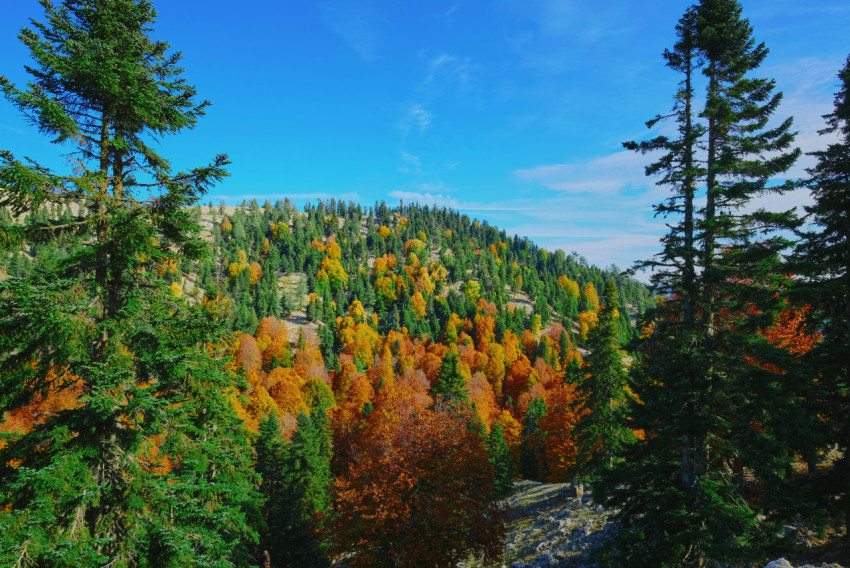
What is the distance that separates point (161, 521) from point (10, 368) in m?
4.13

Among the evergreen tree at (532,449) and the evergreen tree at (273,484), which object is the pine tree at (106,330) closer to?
the evergreen tree at (273,484)

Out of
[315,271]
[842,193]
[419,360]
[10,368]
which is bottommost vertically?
[419,360]

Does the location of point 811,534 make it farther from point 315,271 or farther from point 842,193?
point 315,271

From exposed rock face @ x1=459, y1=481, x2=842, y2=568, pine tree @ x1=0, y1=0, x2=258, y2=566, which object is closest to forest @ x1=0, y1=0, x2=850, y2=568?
pine tree @ x1=0, y1=0, x2=258, y2=566

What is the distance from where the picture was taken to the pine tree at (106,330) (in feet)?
23.9

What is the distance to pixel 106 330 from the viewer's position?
839 cm

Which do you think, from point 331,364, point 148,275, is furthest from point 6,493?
point 331,364

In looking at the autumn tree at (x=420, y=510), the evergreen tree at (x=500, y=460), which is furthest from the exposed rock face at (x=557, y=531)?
the evergreen tree at (x=500, y=460)

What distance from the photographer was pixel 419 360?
91.1m

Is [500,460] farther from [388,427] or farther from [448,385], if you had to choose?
[388,427]

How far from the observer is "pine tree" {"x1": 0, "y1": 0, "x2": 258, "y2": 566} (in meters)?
7.27

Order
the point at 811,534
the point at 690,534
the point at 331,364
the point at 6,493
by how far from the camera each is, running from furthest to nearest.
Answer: the point at 331,364, the point at 811,534, the point at 690,534, the point at 6,493

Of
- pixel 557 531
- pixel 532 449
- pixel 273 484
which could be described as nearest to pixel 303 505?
pixel 273 484

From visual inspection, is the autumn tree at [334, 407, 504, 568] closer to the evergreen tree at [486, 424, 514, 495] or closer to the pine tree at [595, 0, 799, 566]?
the pine tree at [595, 0, 799, 566]
